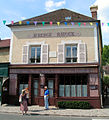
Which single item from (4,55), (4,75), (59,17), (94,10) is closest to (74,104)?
(4,75)

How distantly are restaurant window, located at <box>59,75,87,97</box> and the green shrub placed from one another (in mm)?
703

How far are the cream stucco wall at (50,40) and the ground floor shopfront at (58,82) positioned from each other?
835 mm

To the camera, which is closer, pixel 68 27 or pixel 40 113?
pixel 40 113

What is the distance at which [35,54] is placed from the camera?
1255 centimetres

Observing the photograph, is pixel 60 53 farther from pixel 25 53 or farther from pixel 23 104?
pixel 23 104

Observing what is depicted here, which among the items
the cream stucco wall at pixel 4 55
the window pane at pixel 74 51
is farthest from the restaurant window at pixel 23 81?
the window pane at pixel 74 51

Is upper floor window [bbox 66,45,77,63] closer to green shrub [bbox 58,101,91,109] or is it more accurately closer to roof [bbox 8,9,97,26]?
roof [bbox 8,9,97,26]

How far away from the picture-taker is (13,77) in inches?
484

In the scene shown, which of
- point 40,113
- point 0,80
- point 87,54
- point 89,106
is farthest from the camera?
point 0,80

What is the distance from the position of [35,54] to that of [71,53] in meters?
2.97

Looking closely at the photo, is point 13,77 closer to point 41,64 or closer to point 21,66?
point 21,66

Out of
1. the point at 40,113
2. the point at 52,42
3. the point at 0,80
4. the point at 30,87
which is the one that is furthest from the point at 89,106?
the point at 0,80

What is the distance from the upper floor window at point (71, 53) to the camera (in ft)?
39.0

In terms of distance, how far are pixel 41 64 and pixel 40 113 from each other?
4.15m
